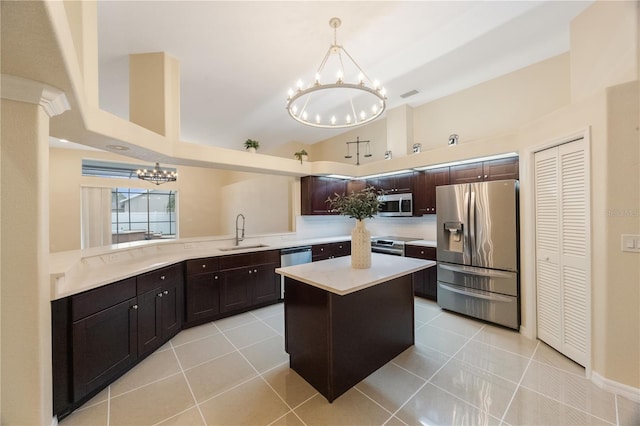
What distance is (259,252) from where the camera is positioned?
147 inches

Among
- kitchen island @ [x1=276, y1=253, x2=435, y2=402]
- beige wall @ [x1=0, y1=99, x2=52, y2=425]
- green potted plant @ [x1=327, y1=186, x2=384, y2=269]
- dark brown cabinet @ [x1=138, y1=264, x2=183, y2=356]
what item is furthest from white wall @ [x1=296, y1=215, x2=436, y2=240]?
beige wall @ [x1=0, y1=99, x2=52, y2=425]

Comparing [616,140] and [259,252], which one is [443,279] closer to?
[616,140]

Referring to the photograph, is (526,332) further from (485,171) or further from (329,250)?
(329,250)

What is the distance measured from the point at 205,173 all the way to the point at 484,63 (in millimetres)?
8007

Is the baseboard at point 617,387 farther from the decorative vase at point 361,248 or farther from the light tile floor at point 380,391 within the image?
the decorative vase at point 361,248

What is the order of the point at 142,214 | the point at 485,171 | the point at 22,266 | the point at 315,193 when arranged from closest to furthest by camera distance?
1. the point at 22,266
2. the point at 485,171
3. the point at 315,193
4. the point at 142,214

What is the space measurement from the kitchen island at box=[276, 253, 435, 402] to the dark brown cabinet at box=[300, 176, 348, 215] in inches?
97.7

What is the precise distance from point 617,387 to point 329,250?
3589 millimetres

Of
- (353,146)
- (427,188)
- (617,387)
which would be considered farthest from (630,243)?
(353,146)

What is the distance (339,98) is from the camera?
154 inches

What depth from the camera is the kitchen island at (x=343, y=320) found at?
6.13ft

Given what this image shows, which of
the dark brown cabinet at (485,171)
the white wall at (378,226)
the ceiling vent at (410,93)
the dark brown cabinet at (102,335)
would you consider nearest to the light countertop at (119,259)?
the dark brown cabinet at (102,335)

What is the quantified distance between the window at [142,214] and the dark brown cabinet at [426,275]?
731 cm

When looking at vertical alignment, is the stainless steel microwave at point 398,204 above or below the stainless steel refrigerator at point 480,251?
above
